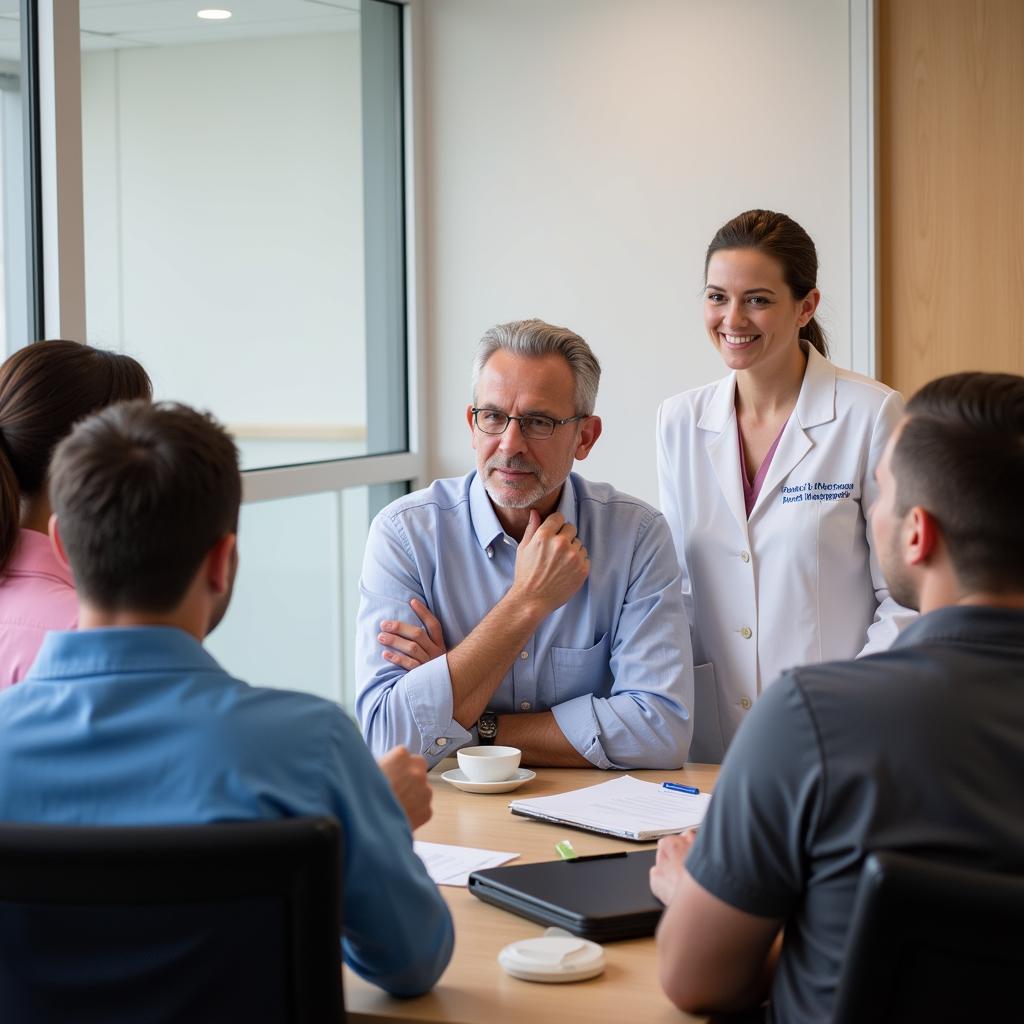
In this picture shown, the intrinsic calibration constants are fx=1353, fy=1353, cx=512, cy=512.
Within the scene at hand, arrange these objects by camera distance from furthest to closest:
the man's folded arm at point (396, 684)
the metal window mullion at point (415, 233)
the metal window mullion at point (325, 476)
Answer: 1. the metal window mullion at point (415, 233)
2. the metal window mullion at point (325, 476)
3. the man's folded arm at point (396, 684)

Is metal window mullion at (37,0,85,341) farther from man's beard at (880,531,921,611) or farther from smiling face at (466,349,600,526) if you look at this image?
man's beard at (880,531,921,611)

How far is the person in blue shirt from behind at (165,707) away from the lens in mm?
1155

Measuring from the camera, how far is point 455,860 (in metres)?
1.73

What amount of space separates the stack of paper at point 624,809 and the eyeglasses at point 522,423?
66 cm

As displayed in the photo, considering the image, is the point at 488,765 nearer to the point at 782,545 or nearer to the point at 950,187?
the point at 782,545

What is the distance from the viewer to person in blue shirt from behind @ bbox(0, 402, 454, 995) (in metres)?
1.16

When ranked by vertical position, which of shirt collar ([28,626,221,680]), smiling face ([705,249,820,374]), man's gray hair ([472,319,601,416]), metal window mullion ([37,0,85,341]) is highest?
metal window mullion ([37,0,85,341])

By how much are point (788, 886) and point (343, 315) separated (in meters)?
3.57

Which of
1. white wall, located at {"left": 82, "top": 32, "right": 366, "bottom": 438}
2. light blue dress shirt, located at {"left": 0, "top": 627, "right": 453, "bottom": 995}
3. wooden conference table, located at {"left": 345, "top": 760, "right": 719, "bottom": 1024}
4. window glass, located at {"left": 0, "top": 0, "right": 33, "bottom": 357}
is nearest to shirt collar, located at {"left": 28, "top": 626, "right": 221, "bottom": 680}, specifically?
light blue dress shirt, located at {"left": 0, "top": 627, "right": 453, "bottom": 995}

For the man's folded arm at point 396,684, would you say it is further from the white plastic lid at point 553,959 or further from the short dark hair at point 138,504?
the short dark hair at point 138,504

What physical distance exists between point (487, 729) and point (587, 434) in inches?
24.2

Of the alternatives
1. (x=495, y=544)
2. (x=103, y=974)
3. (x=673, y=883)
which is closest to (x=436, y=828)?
(x=673, y=883)

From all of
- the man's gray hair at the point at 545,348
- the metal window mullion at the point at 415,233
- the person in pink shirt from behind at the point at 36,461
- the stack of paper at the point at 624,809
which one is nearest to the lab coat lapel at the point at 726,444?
the man's gray hair at the point at 545,348

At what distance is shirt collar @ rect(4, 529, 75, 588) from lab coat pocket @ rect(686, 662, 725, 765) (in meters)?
1.39
